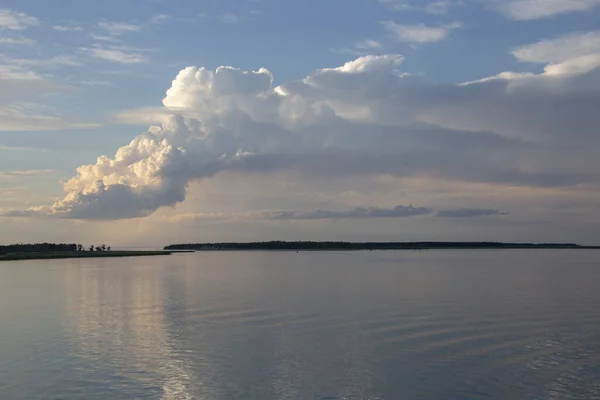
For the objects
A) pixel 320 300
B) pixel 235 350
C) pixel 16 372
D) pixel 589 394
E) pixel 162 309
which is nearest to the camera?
pixel 589 394

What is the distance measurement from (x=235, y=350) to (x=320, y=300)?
967 inches

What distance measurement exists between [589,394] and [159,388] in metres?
17.2

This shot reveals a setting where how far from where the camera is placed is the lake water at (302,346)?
25219 mm

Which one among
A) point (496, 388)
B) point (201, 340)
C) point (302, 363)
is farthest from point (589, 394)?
point (201, 340)

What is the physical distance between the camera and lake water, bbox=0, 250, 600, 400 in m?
25.2

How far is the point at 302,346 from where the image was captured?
3394 cm

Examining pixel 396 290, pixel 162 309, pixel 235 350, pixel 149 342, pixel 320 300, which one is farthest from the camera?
pixel 396 290

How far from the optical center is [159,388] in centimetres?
2514

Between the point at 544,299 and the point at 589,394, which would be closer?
the point at 589,394

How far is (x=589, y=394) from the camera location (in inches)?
951

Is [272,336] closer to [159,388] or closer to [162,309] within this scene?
[159,388]

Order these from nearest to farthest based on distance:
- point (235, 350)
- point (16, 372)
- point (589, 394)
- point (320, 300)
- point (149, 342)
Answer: point (589, 394) < point (16, 372) < point (235, 350) < point (149, 342) < point (320, 300)

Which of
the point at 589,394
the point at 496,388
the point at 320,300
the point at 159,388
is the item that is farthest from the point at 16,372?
the point at 320,300

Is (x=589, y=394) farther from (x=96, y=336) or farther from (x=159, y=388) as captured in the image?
(x=96, y=336)
